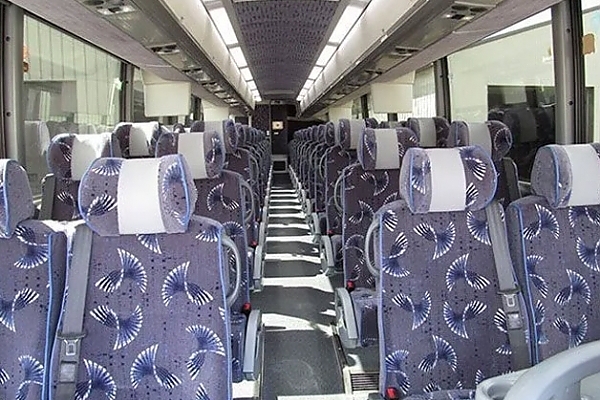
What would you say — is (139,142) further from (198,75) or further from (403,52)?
(198,75)

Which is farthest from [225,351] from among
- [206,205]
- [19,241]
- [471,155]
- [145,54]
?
[145,54]

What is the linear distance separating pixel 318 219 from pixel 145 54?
241cm

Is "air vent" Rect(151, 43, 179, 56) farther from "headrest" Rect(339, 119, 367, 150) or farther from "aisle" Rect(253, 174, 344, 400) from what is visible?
"aisle" Rect(253, 174, 344, 400)

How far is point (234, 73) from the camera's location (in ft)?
32.8

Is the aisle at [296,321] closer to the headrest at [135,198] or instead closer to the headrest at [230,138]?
the headrest at [230,138]

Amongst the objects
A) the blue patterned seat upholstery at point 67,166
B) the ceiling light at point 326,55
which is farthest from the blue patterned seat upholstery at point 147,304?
the ceiling light at point 326,55

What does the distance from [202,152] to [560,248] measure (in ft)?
6.74

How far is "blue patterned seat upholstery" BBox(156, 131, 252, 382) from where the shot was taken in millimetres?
3543

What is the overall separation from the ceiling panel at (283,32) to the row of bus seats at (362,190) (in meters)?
1.11

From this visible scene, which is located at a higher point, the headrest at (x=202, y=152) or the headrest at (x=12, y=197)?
the headrest at (x=202, y=152)

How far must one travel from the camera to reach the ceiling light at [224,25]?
19.9ft

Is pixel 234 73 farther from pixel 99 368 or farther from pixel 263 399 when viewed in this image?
pixel 99 368

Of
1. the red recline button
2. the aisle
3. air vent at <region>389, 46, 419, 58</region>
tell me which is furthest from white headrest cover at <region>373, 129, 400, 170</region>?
the red recline button

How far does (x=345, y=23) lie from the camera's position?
656cm
